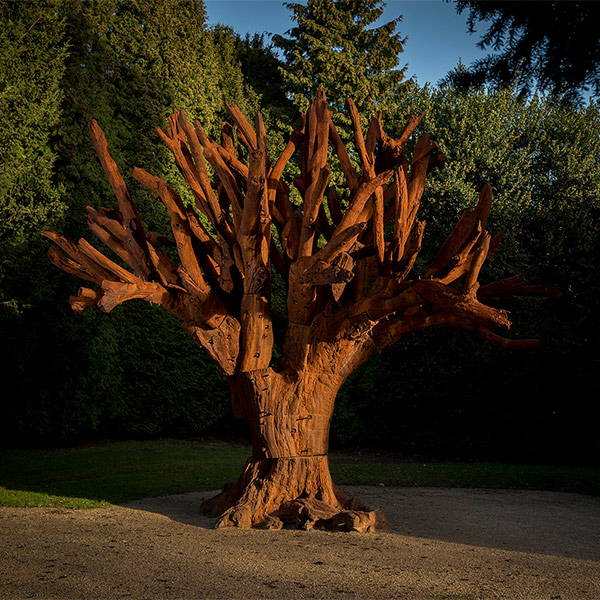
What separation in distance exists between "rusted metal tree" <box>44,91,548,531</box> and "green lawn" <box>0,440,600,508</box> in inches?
79.2

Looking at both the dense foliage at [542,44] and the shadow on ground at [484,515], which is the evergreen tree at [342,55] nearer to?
the shadow on ground at [484,515]

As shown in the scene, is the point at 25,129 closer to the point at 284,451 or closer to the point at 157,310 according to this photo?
the point at 157,310

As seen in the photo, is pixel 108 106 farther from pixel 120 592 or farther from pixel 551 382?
pixel 120 592

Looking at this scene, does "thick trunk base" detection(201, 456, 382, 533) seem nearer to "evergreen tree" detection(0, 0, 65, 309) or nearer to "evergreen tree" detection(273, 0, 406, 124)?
"evergreen tree" detection(0, 0, 65, 309)

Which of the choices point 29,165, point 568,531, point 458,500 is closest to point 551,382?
point 458,500

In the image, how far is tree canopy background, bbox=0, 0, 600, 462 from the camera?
13125 millimetres

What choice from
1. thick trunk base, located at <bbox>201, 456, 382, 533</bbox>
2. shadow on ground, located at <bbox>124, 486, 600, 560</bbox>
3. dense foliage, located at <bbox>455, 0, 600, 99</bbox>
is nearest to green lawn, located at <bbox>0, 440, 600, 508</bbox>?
shadow on ground, located at <bbox>124, 486, 600, 560</bbox>

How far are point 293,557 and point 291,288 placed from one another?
258 centimetres

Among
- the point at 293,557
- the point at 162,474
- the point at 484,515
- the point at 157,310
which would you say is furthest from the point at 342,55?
the point at 293,557

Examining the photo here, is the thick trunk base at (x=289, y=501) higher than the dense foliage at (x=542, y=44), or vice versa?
the dense foliage at (x=542, y=44)

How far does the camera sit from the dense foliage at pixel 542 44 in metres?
3.54

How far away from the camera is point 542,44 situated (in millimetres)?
3789

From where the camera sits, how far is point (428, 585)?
4.68 m

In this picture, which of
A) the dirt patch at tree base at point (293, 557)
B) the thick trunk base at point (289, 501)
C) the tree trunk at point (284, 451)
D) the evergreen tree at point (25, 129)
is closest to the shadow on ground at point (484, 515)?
the dirt patch at tree base at point (293, 557)
